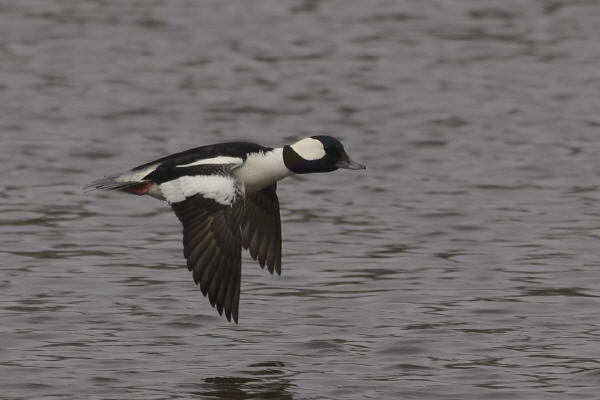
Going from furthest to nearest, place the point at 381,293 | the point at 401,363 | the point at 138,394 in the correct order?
the point at 381,293, the point at 401,363, the point at 138,394

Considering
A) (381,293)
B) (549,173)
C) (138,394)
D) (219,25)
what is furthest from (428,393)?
(219,25)

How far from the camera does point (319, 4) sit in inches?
933

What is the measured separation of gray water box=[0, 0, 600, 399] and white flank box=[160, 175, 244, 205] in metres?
0.87

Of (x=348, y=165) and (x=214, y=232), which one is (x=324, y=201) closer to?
(x=348, y=165)

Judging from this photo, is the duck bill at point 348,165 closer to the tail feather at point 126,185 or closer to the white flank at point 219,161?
the white flank at point 219,161

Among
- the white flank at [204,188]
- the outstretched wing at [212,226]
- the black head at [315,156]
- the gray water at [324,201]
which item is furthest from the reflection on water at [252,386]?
the black head at [315,156]

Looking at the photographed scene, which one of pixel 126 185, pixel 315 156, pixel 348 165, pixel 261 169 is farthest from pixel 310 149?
pixel 126 185

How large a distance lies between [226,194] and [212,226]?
0.25 m

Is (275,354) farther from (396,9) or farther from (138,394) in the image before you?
(396,9)

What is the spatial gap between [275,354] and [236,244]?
71 cm

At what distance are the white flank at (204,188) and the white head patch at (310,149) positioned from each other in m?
0.77

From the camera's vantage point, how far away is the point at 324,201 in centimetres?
1423

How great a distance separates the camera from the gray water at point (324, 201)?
31.6 feet

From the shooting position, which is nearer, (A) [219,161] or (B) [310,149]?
(A) [219,161]
